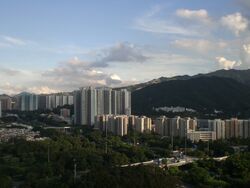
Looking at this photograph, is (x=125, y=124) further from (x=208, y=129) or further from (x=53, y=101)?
(x=53, y=101)

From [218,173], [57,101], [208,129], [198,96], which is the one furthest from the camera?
[57,101]

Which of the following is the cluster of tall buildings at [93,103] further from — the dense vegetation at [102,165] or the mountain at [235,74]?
the mountain at [235,74]

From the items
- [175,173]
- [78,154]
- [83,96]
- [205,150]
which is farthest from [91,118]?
[175,173]

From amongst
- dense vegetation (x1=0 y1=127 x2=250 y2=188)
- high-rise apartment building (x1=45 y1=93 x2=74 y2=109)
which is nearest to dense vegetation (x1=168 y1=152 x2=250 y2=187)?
dense vegetation (x1=0 y1=127 x2=250 y2=188)

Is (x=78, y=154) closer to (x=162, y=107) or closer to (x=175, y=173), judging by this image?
(x=175, y=173)

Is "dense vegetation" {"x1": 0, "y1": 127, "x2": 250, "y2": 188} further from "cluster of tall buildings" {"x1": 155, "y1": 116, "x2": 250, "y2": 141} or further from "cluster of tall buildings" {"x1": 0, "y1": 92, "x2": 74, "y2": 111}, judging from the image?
"cluster of tall buildings" {"x1": 0, "y1": 92, "x2": 74, "y2": 111}

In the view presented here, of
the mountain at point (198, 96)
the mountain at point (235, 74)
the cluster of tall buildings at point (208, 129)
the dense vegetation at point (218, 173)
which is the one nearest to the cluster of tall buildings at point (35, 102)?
the mountain at point (198, 96)

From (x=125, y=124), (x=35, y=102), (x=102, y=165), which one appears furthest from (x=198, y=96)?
(x=102, y=165)
